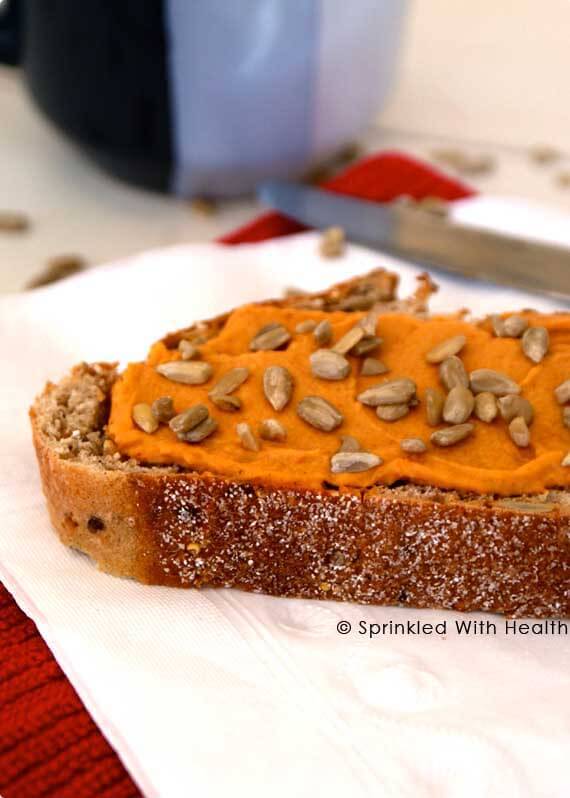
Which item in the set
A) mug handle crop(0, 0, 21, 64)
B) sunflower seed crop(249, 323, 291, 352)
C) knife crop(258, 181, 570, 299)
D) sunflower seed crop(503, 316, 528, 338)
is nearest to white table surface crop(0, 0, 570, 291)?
mug handle crop(0, 0, 21, 64)

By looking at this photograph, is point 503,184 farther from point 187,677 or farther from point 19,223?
point 187,677

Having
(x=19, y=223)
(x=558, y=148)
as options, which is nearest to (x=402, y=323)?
(x=19, y=223)

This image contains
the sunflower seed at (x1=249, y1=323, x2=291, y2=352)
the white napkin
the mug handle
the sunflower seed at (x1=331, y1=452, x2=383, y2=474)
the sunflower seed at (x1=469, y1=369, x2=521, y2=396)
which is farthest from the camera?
the mug handle

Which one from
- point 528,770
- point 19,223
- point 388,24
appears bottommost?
point 528,770

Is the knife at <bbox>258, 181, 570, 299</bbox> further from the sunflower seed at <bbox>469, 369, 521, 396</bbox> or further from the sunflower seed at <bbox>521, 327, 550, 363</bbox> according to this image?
the sunflower seed at <bbox>469, 369, 521, 396</bbox>

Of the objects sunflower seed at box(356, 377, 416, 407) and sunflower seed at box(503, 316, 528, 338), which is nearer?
sunflower seed at box(356, 377, 416, 407)

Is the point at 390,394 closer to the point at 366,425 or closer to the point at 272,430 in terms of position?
the point at 366,425

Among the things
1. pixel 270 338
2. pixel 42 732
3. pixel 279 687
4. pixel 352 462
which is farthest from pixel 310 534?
pixel 42 732
